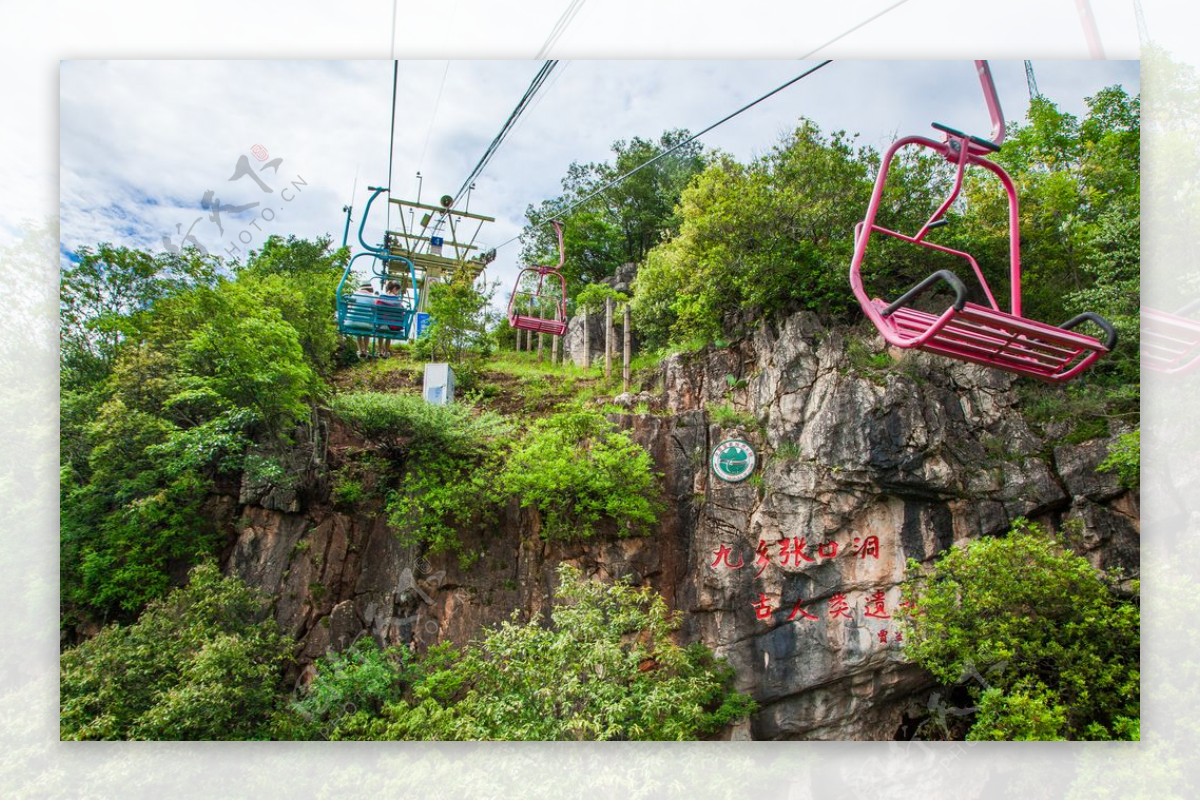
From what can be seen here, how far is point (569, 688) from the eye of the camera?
4.03 meters

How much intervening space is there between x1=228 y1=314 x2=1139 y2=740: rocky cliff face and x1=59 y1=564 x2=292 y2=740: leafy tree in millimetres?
404

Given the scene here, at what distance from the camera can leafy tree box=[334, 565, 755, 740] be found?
13.5ft

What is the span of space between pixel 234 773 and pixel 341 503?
1.95 m

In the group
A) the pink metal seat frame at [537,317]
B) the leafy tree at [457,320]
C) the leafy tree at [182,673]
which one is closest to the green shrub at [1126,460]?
the pink metal seat frame at [537,317]

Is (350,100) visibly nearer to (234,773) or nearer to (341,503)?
(341,503)

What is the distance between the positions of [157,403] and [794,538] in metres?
4.61

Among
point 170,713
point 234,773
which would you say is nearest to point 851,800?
point 234,773

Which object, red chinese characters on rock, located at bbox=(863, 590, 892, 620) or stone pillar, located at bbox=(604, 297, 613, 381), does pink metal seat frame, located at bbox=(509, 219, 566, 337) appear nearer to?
stone pillar, located at bbox=(604, 297, 613, 381)

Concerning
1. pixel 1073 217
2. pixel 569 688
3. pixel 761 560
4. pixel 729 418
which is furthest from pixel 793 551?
pixel 1073 217

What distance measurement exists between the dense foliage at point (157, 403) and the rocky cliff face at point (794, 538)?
490 mm

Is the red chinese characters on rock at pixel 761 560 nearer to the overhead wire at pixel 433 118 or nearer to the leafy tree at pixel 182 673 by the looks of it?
the leafy tree at pixel 182 673

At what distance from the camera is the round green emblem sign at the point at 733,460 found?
5.32 m

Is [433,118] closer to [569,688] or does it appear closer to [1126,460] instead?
[569,688]

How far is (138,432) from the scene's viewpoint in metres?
4.74
